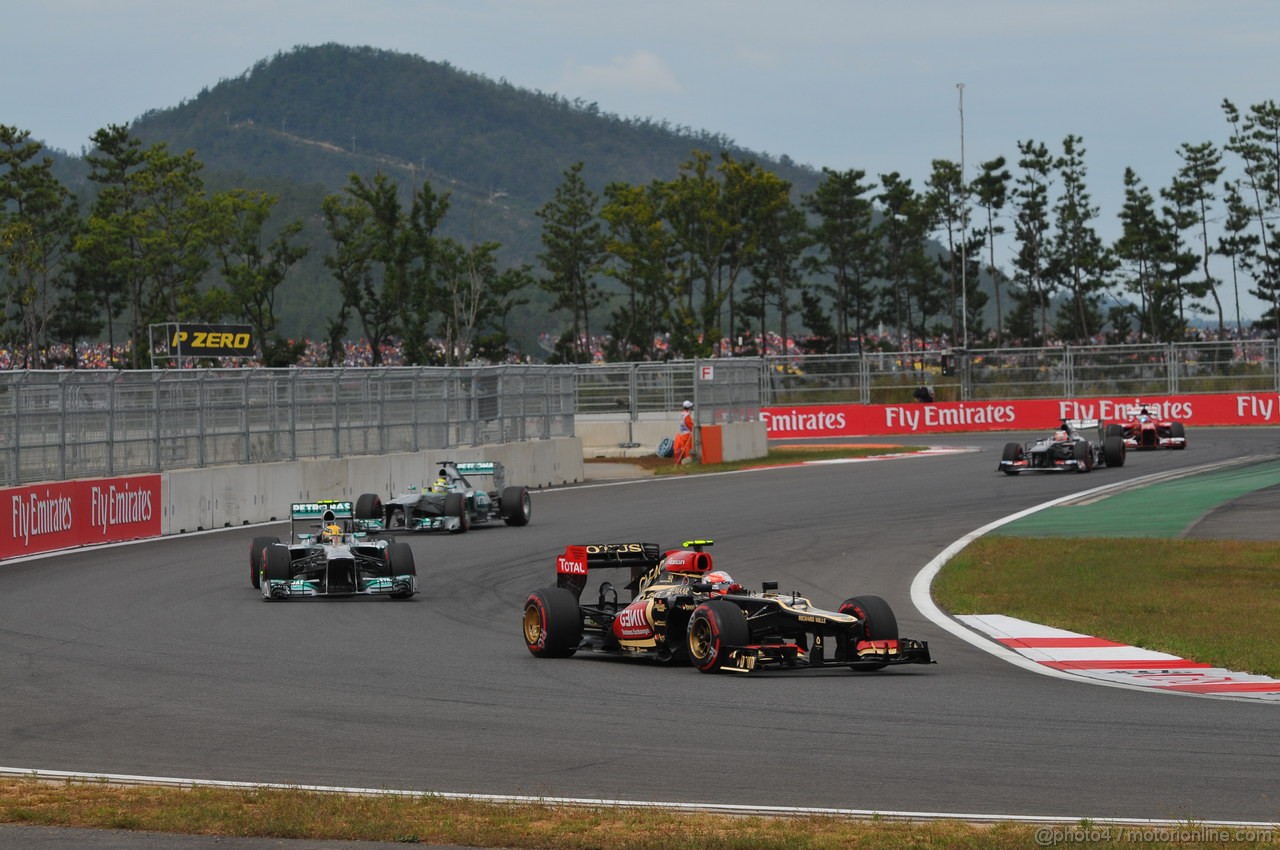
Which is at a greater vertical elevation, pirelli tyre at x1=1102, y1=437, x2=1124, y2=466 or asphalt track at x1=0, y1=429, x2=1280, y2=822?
pirelli tyre at x1=1102, y1=437, x2=1124, y2=466

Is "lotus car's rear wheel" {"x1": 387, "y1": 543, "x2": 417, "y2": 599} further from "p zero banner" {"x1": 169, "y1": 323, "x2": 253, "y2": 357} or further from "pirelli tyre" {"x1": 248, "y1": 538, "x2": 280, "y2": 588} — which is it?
"p zero banner" {"x1": 169, "y1": 323, "x2": 253, "y2": 357}

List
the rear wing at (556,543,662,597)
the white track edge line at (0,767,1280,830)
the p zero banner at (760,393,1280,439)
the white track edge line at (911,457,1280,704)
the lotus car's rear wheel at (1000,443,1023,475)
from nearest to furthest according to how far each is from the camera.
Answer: the white track edge line at (0,767,1280,830)
the white track edge line at (911,457,1280,704)
the rear wing at (556,543,662,597)
the lotus car's rear wheel at (1000,443,1023,475)
the p zero banner at (760,393,1280,439)

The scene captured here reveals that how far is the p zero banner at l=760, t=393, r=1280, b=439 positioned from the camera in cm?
5312

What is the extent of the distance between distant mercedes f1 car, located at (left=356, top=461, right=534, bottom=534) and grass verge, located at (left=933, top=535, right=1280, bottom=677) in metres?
7.88

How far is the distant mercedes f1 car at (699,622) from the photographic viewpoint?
40.1 feet

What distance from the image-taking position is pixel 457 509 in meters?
25.0

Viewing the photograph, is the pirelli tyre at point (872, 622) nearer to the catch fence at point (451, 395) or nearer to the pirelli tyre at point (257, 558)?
the pirelli tyre at point (257, 558)

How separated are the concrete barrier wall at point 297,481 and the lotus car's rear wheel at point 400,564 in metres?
9.55

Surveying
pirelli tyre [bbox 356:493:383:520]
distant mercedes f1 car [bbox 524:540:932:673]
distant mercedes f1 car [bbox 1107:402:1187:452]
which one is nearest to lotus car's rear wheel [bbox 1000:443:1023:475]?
distant mercedes f1 car [bbox 1107:402:1187:452]

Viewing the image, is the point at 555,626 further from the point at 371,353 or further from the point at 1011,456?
the point at 371,353

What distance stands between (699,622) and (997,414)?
45610 mm

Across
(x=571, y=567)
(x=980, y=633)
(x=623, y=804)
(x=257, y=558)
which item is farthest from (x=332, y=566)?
(x=623, y=804)

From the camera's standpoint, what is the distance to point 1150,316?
333 feet

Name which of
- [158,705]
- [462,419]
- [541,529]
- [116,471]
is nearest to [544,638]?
[158,705]
